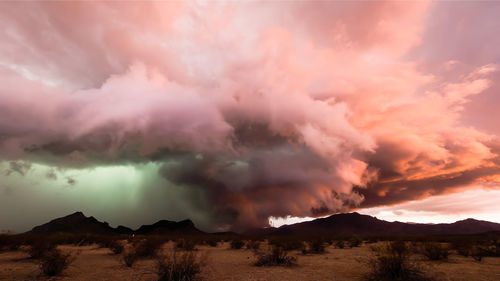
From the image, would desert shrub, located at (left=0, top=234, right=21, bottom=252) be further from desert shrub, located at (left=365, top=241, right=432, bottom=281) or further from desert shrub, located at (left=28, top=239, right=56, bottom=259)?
desert shrub, located at (left=365, top=241, right=432, bottom=281)

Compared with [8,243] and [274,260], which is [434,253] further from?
[8,243]

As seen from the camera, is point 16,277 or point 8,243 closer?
point 16,277

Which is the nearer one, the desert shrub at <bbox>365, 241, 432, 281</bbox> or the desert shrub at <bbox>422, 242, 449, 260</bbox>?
the desert shrub at <bbox>365, 241, 432, 281</bbox>

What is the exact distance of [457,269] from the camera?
597 inches

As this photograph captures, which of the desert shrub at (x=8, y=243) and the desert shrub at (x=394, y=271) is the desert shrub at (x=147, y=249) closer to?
the desert shrub at (x=8, y=243)

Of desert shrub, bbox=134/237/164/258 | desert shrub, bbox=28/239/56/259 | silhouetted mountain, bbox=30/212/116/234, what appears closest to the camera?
desert shrub, bbox=28/239/56/259

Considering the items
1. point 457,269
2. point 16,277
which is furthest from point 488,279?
point 16,277

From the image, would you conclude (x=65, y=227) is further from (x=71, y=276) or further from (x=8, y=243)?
(x=71, y=276)

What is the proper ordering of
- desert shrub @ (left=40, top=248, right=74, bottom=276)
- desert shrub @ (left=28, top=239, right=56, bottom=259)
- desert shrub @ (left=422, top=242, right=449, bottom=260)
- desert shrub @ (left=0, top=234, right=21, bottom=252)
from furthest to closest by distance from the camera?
desert shrub @ (left=0, top=234, right=21, bottom=252) → desert shrub @ (left=422, top=242, right=449, bottom=260) → desert shrub @ (left=28, top=239, right=56, bottom=259) → desert shrub @ (left=40, top=248, right=74, bottom=276)

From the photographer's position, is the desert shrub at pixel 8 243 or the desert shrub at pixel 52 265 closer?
the desert shrub at pixel 52 265

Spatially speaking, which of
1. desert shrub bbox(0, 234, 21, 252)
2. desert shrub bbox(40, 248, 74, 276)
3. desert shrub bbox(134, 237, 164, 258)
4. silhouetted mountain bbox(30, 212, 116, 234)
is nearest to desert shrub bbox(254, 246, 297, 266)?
desert shrub bbox(134, 237, 164, 258)

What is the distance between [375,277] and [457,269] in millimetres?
6721

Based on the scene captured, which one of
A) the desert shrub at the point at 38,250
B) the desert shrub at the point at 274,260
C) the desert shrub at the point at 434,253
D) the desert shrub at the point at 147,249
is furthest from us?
the desert shrub at the point at 434,253

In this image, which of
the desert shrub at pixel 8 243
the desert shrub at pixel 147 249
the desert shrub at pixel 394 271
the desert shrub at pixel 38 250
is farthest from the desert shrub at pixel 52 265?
the desert shrub at pixel 394 271
